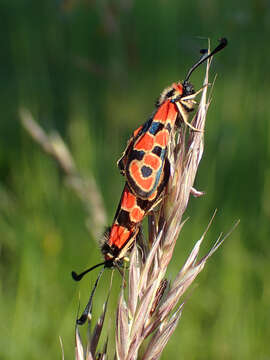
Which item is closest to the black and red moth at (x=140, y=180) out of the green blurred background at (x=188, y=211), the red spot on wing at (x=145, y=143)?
the red spot on wing at (x=145, y=143)

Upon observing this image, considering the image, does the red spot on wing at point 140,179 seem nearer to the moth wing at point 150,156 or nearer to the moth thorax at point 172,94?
the moth wing at point 150,156

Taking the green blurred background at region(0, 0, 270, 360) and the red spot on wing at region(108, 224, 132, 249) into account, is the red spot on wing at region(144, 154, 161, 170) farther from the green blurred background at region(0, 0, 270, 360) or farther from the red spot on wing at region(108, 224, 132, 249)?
the green blurred background at region(0, 0, 270, 360)

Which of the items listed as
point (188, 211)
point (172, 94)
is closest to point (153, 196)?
point (172, 94)

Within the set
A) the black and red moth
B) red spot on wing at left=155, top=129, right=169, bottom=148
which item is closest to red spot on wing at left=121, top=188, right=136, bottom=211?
the black and red moth

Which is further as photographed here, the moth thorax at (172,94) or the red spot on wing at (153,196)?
the moth thorax at (172,94)

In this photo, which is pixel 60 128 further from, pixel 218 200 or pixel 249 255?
pixel 249 255

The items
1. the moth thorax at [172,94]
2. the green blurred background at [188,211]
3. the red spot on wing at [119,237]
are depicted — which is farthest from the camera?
the green blurred background at [188,211]
